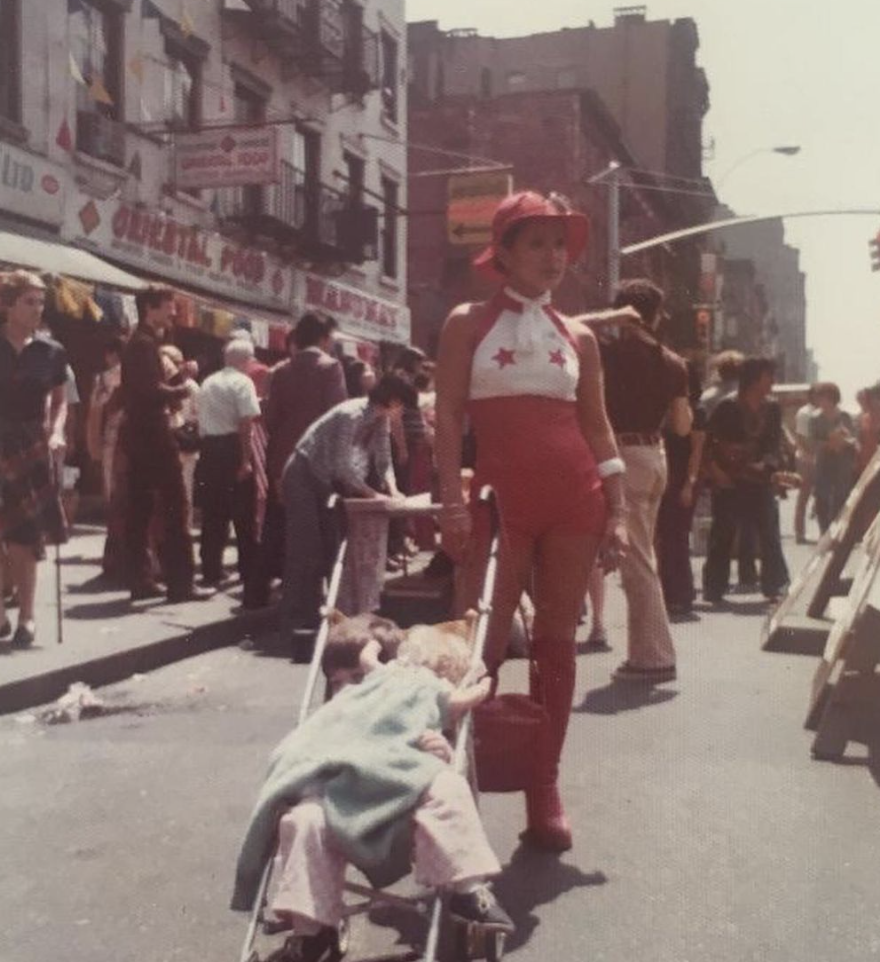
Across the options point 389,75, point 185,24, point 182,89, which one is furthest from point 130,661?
point 389,75

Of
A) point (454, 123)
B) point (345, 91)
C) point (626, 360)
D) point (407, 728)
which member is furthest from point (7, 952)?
point (454, 123)

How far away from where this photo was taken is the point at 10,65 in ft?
60.6

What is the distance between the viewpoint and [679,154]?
73.8 metres

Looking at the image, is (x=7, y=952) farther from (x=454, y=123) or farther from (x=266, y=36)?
(x=454, y=123)

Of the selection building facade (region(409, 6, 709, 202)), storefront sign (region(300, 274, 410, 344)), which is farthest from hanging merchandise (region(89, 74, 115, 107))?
building facade (region(409, 6, 709, 202))

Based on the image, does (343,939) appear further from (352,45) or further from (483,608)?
(352,45)

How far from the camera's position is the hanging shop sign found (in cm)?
2061

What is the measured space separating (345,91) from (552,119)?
21.8m

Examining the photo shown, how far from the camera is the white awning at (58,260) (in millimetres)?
16766

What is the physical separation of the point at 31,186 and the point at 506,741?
51.3 feet

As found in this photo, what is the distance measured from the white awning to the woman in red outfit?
1240 centimetres

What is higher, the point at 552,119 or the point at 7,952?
the point at 552,119

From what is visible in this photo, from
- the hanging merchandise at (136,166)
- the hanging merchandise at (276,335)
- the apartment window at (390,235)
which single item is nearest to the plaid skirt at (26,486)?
the hanging merchandise at (136,166)

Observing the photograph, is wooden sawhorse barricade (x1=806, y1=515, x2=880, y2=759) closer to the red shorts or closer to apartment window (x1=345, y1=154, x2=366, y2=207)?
the red shorts
